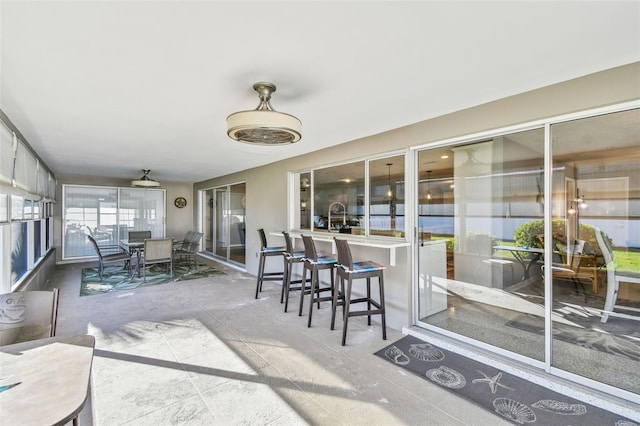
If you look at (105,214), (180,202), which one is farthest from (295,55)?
(105,214)

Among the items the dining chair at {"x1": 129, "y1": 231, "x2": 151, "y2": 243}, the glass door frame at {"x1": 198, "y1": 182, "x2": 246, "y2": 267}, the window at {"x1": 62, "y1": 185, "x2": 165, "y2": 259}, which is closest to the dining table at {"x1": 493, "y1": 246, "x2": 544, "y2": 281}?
the glass door frame at {"x1": 198, "y1": 182, "x2": 246, "y2": 267}

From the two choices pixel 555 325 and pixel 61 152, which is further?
pixel 61 152

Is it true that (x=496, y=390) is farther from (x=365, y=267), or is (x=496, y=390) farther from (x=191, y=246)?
(x=191, y=246)

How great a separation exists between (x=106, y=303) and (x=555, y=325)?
5534 mm

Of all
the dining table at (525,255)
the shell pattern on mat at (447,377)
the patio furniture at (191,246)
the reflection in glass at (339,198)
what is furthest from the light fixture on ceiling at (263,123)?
the patio furniture at (191,246)

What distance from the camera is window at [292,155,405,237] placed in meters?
3.50

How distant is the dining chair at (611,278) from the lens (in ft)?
8.80

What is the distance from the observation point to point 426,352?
271cm

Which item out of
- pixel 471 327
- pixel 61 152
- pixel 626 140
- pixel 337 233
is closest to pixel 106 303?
pixel 61 152

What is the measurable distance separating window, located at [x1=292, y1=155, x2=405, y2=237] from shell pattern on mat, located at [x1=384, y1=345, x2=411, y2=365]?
130cm

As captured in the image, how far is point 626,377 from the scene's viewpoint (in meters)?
2.16

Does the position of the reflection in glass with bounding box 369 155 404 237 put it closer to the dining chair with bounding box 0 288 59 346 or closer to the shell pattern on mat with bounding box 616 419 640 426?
the shell pattern on mat with bounding box 616 419 640 426

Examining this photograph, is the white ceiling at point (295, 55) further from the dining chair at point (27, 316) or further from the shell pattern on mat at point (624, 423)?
the shell pattern on mat at point (624, 423)

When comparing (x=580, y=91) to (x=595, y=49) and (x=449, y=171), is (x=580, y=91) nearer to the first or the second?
(x=595, y=49)
